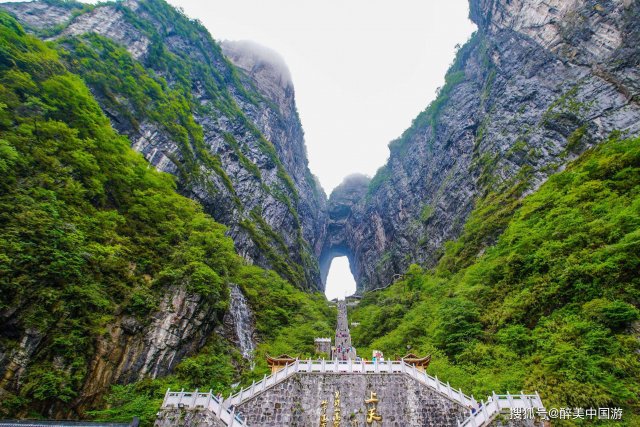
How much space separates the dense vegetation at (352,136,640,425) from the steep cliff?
19243mm

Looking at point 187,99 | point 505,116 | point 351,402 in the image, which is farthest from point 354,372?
point 187,99

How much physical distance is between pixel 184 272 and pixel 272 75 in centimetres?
5976

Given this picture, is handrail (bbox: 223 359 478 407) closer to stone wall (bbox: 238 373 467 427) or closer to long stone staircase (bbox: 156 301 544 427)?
long stone staircase (bbox: 156 301 544 427)

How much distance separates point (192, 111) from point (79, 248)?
28.9 m

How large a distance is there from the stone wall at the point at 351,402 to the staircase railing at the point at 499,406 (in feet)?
2.82

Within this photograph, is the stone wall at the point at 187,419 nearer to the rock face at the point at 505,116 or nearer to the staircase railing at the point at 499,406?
the staircase railing at the point at 499,406

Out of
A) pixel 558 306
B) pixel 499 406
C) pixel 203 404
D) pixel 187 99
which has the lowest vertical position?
pixel 203 404

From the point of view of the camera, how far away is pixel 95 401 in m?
A: 10.4

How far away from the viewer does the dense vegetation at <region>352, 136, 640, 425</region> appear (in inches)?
374

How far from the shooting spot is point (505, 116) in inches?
1364

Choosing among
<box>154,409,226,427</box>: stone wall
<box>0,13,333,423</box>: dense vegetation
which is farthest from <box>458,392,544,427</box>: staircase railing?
<box>0,13,333,423</box>: dense vegetation

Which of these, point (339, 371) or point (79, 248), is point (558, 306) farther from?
point (79, 248)

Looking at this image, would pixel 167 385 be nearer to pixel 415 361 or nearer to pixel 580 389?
pixel 415 361

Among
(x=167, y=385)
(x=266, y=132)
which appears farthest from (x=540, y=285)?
(x=266, y=132)
